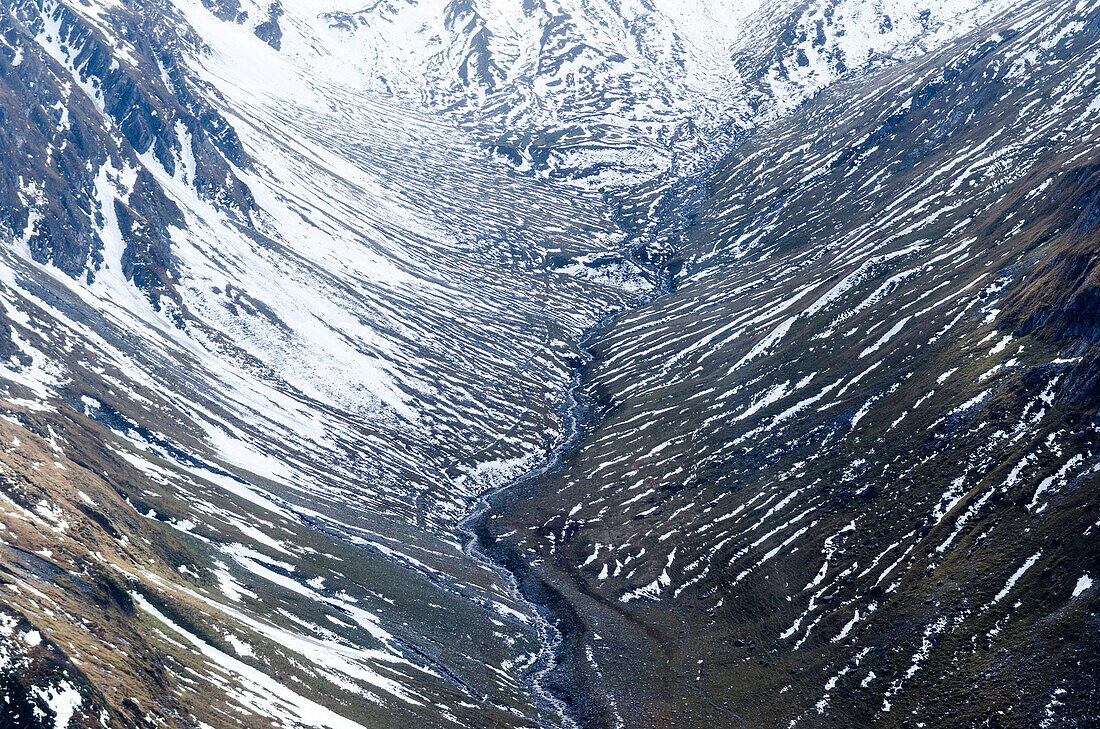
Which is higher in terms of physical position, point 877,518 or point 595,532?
point 595,532

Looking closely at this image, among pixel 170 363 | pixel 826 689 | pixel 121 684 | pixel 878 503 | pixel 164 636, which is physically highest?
pixel 170 363

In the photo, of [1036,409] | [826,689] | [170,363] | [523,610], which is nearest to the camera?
[826,689]

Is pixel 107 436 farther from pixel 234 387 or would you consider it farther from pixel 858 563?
pixel 858 563

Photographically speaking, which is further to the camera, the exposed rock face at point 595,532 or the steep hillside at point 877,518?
the steep hillside at point 877,518

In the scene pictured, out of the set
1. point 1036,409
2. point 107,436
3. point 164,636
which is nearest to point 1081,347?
point 1036,409

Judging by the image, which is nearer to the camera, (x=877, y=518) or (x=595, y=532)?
(x=877, y=518)

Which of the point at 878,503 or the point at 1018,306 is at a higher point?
the point at 1018,306

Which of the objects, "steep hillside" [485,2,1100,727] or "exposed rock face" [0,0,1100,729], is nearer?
"exposed rock face" [0,0,1100,729]

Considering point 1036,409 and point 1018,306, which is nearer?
point 1036,409

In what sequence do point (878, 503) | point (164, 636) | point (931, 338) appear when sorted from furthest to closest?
point (931, 338), point (878, 503), point (164, 636)
